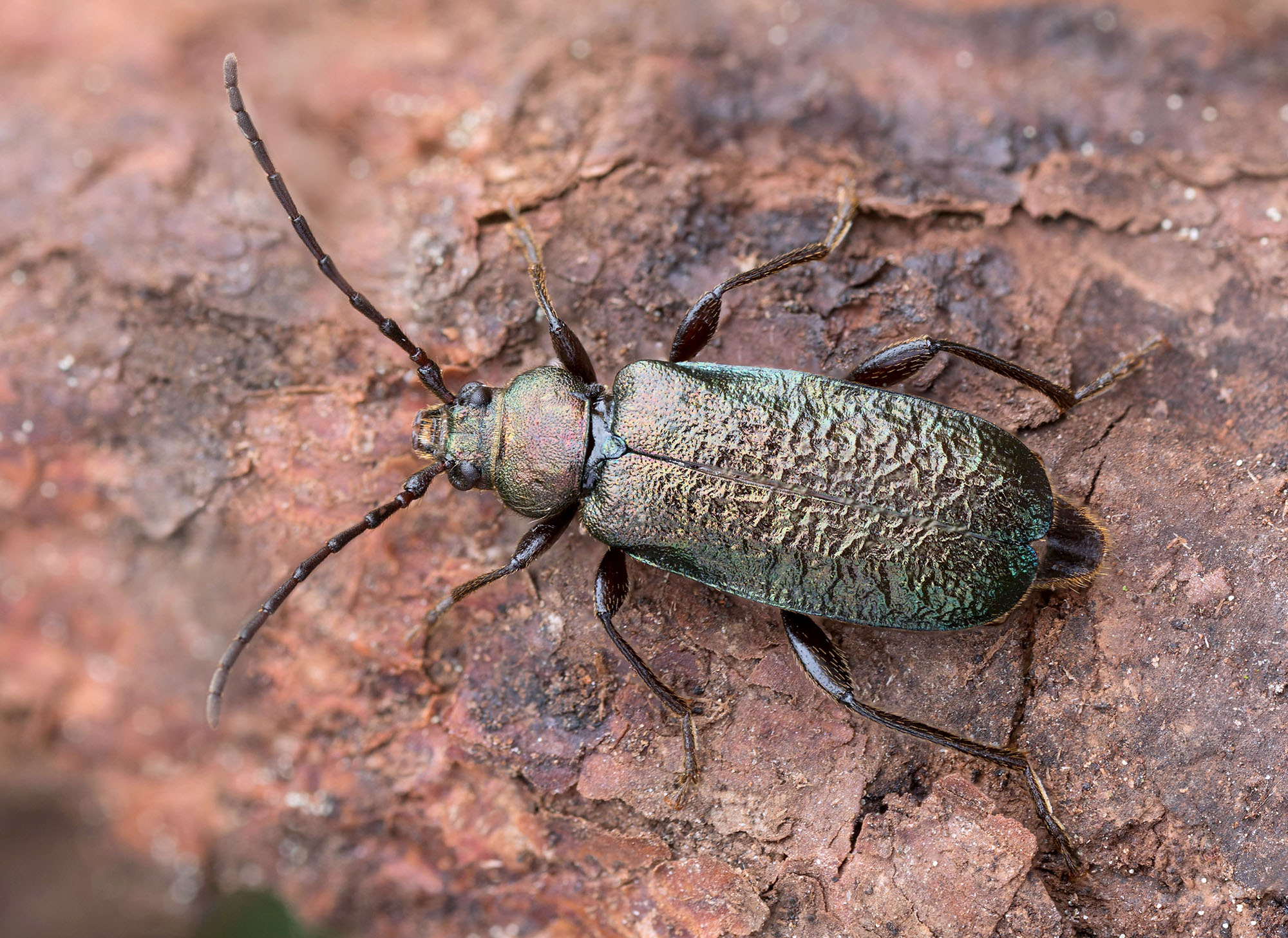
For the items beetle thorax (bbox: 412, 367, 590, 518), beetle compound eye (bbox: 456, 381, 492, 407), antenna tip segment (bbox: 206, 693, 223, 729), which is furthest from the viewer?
beetle compound eye (bbox: 456, 381, 492, 407)

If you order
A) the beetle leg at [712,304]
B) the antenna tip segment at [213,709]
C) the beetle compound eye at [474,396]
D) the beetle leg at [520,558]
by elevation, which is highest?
the beetle leg at [712,304]

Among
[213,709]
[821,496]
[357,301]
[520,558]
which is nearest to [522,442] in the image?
[520,558]

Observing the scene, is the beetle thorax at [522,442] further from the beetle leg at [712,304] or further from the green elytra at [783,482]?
the beetle leg at [712,304]

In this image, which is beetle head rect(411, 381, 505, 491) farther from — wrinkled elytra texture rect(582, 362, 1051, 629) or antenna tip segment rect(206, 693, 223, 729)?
antenna tip segment rect(206, 693, 223, 729)

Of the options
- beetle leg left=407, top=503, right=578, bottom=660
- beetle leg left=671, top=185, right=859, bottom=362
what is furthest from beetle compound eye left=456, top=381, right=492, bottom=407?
beetle leg left=671, top=185, right=859, bottom=362

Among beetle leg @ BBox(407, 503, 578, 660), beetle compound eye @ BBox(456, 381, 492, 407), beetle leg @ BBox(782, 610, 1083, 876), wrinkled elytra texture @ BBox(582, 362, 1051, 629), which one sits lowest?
beetle leg @ BBox(782, 610, 1083, 876)

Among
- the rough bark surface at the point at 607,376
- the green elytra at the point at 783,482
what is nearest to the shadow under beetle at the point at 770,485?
the green elytra at the point at 783,482

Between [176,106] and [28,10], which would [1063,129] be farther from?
[28,10]
